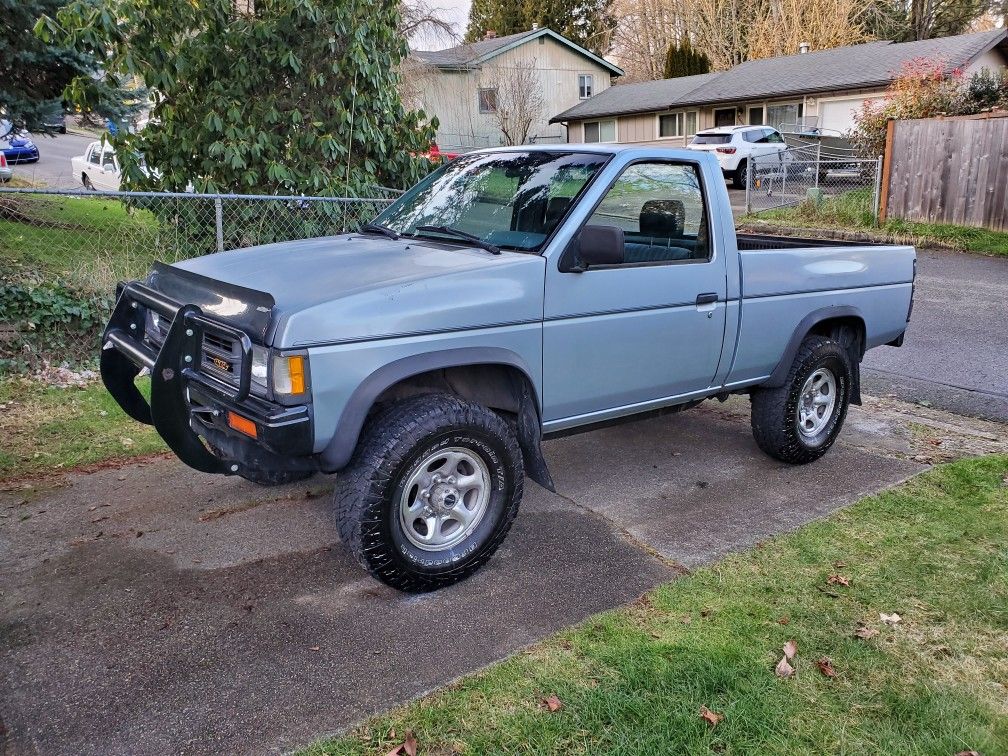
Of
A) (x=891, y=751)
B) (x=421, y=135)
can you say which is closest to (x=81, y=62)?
(x=421, y=135)

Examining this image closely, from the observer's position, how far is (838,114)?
31.3 meters

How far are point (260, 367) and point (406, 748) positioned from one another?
158 centimetres

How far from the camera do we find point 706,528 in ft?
15.0

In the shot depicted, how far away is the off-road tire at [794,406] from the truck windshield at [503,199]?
1.96m

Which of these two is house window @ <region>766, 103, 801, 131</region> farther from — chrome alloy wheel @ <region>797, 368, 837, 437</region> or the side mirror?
the side mirror

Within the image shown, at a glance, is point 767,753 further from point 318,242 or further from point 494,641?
point 318,242

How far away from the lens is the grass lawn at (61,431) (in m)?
5.32

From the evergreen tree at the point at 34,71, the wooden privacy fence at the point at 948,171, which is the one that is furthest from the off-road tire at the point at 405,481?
the wooden privacy fence at the point at 948,171

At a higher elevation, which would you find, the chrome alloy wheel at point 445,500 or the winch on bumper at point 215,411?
the winch on bumper at point 215,411

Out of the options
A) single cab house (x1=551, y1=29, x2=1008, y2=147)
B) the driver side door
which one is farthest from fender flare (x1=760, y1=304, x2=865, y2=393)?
single cab house (x1=551, y1=29, x2=1008, y2=147)

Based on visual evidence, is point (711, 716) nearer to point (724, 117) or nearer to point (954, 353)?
point (954, 353)

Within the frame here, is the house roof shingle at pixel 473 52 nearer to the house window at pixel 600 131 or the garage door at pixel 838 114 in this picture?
the house window at pixel 600 131

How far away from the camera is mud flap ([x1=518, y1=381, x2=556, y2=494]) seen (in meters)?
4.10

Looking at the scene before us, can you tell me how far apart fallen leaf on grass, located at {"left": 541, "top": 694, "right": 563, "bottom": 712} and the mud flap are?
1.22 metres
